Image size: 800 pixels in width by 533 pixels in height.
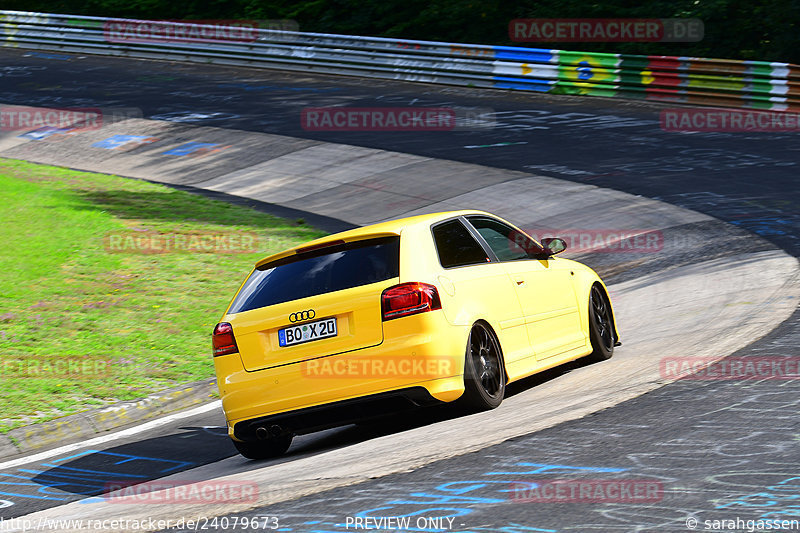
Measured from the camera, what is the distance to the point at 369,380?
22.5ft

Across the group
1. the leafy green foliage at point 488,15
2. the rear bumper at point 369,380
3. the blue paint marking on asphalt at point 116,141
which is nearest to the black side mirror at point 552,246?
Result: the rear bumper at point 369,380

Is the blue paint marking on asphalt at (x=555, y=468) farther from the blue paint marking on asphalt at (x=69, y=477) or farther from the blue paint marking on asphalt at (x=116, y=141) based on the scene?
the blue paint marking on asphalt at (x=116, y=141)

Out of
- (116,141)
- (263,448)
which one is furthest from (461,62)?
(263,448)

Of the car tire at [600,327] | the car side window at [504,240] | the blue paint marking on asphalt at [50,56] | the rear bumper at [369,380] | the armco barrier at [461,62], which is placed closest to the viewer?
the rear bumper at [369,380]

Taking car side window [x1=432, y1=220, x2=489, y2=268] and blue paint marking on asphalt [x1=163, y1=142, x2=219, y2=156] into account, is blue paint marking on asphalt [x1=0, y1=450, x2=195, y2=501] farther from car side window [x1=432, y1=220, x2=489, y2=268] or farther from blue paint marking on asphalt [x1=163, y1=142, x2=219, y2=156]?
blue paint marking on asphalt [x1=163, y1=142, x2=219, y2=156]

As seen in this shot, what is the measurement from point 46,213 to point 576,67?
15.4 m

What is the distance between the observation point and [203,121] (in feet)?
86.4

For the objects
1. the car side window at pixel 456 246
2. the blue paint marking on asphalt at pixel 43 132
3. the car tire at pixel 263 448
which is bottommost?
the car tire at pixel 263 448

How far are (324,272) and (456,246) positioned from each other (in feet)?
3.51

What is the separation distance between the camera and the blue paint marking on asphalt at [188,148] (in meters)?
23.7

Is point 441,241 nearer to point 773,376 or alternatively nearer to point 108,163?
point 773,376

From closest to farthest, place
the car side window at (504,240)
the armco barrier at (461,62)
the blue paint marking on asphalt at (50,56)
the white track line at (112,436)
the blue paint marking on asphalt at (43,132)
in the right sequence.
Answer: the white track line at (112,436) → the car side window at (504,240) → the armco barrier at (461,62) → the blue paint marking on asphalt at (43,132) → the blue paint marking on asphalt at (50,56)

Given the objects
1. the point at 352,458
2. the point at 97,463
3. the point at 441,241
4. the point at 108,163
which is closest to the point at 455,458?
the point at 352,458

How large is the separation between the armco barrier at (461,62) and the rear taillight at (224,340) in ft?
63.1
